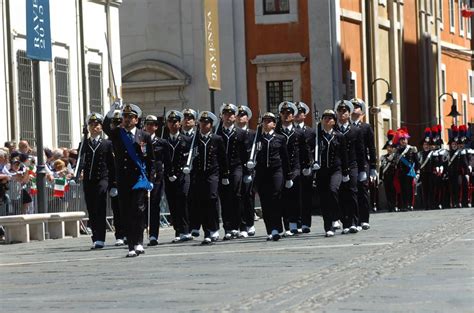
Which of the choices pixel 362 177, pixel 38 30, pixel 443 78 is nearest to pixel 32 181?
pixel 38 30

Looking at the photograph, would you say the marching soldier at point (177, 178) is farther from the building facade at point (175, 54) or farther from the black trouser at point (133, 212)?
the building facade at point (175, 54)

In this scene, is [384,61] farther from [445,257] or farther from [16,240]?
[445,257]

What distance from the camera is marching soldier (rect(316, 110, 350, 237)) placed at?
2745 centimetres

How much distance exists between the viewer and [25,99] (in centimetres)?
3647

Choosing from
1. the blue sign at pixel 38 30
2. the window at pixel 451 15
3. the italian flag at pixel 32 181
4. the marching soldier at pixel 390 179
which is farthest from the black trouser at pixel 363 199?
the window at pixel 451 15

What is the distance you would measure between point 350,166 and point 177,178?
8.63 ft

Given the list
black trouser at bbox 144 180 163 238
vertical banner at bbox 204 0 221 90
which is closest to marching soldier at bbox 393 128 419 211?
vertical banner at bbox 204 0 221 90

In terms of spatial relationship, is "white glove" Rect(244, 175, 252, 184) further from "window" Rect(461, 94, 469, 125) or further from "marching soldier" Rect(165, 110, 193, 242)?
"window" Rect(461, 94, 469, 125)

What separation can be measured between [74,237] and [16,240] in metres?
2.22

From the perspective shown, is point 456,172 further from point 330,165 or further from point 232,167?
point 232,167

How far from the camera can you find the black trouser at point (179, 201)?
2800 centimetres

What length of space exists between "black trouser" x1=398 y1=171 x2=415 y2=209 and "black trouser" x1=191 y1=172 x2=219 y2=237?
18189mm

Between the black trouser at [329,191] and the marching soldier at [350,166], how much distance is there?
0.22 metres

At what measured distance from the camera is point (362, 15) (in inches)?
2313
